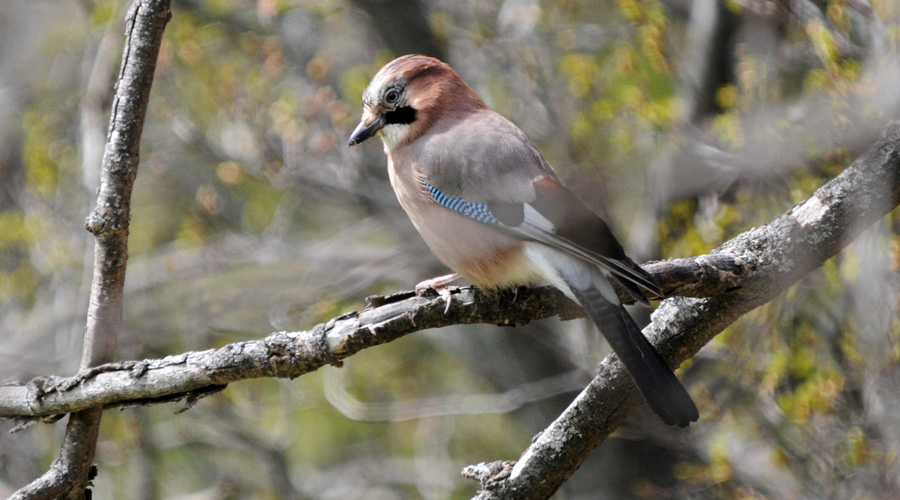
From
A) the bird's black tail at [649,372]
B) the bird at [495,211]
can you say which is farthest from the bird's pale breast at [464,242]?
the bird's black tail at [649,372]

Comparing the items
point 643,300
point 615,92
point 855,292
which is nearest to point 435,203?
point 643,300

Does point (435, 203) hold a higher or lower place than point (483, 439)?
higher

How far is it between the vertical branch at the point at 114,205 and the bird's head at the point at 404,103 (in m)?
1.33

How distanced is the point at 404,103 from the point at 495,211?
0.94 m

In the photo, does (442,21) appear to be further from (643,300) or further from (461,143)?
(643,300)

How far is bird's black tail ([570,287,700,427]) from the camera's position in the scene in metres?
3.06

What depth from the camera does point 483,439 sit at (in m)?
9.56

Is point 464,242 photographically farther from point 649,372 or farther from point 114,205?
point 114,205

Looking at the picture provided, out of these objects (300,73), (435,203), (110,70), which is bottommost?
(435,203)

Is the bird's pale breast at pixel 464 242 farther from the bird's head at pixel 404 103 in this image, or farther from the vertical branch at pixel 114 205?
the vertical branch at pixel 114 205

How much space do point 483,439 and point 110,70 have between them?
5366 mm

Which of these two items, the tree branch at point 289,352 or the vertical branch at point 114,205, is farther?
the vertical branch at point 114,205

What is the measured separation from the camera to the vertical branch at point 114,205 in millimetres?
3244

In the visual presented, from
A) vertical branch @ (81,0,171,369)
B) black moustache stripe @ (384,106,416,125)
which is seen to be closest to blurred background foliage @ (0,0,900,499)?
black moustache stripe @ (384,106,416,125)
